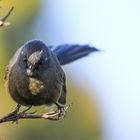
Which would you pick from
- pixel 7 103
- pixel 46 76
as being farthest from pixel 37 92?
pixel 7 103

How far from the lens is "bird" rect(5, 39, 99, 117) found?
5.51 metres

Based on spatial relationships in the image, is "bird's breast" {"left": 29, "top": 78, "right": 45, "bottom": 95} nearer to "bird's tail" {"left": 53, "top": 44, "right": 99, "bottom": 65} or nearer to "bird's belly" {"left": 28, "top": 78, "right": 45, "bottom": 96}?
"bird's belly" {"left": 28, "top": 78, "right": 45, "bottom": 96}

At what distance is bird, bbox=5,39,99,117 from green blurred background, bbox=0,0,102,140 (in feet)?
17.0

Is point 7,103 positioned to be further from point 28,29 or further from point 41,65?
point 41,65

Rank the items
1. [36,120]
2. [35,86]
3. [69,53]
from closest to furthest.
A: [35,86] < [69,53] < [36,120]

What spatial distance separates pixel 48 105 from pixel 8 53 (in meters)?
6.82

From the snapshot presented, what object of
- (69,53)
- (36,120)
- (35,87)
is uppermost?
(69,53)

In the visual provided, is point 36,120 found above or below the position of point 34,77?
below

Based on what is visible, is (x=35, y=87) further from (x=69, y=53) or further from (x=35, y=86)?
(x=69, y=53)

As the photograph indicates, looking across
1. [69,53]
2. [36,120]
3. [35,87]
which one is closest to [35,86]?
[35,87]

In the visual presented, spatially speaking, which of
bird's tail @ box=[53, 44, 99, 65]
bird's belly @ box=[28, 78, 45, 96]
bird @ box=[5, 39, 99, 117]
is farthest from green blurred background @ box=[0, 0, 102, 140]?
bird's belly @ box=[28, 78, 45, 96]

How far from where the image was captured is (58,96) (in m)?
5.88

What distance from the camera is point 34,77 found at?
5.65 meters

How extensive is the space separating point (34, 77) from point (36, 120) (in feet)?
21.6
